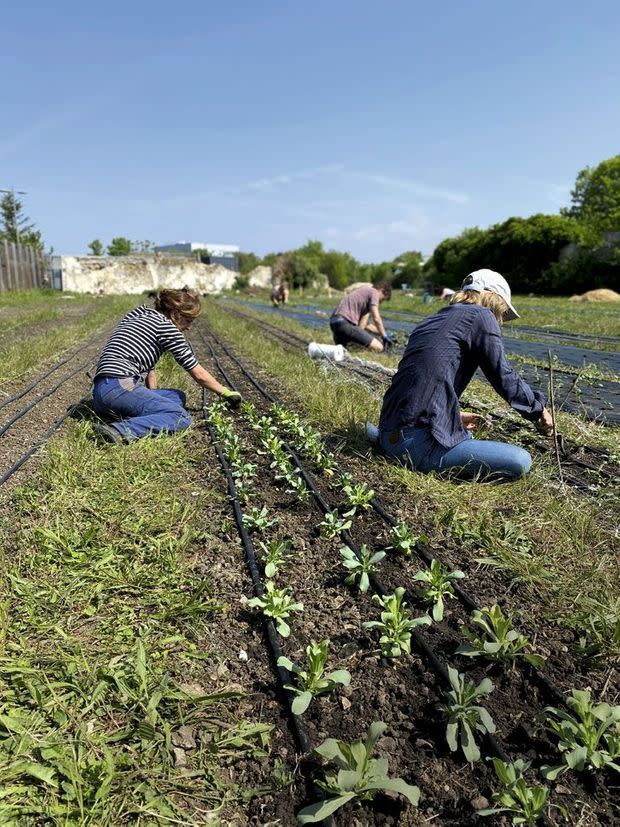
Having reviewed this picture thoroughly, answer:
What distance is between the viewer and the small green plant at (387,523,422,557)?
7.59ft

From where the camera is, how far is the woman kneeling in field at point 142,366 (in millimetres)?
3703

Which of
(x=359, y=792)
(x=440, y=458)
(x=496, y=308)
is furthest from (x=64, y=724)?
(x=496, y=308)

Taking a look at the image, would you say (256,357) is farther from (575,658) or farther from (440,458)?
(575,658)

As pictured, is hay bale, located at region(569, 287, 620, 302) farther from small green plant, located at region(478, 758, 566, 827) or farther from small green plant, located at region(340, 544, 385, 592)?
small green plant, located at region(478, 758, 566, 827)

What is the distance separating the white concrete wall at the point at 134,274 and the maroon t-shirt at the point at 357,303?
2480 cm

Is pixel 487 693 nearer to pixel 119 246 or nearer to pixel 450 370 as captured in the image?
pixel 450 370

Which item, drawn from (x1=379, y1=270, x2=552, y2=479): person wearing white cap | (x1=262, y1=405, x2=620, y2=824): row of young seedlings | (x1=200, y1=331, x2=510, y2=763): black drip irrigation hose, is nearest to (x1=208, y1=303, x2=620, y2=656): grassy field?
(x1=379, y1=270, x2=552, y2=479): person wearing white cap

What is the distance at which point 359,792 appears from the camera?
4.28ft

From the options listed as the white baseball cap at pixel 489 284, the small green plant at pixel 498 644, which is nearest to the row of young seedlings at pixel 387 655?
the small green plant at pixel 498 644

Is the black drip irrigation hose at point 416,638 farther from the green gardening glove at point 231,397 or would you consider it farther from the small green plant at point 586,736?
the green gardening glove at point 231,397

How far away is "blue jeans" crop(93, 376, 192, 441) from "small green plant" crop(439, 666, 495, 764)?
2538mm

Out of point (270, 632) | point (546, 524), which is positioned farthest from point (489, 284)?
point (270, 632)

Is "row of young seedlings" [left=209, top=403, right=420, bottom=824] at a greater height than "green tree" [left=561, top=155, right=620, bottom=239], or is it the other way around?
"green tree" [left=561, top=155, right=620, bottom=239]

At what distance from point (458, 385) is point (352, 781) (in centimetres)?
210
